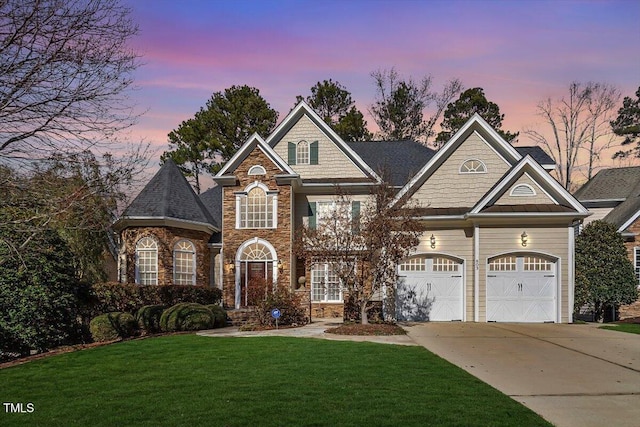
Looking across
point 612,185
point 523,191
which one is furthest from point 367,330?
point 612,185

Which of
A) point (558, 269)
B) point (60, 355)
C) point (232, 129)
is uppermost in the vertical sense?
point (232, 129)

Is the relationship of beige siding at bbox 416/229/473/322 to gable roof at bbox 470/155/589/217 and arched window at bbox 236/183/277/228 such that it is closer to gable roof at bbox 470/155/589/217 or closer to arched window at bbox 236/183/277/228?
gable roof at bbox 470/155/589/217

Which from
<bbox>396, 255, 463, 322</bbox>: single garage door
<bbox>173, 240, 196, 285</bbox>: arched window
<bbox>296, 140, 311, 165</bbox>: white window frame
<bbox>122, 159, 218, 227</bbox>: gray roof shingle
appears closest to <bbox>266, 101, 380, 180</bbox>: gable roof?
<bbox>296, 140, 311, 165</bbox>: white window frame

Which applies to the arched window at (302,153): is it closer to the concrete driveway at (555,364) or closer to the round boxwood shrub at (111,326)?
the concrete driveway at (555,364)

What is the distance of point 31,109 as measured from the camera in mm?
7816

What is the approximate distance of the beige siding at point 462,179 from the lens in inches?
847

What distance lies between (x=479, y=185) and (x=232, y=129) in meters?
24.1

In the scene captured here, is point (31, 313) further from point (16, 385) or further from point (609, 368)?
point (609, 368)

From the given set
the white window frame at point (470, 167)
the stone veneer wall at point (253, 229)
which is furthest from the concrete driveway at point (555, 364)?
the stone veneer wall at point (253, 229)

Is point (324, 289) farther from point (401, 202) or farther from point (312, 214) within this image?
point (401, 202)

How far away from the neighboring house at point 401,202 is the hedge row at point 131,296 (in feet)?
6.43

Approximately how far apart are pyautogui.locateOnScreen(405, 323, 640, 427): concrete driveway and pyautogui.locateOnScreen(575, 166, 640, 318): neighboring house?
707 centimetres

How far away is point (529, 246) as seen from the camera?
20203 millimetres

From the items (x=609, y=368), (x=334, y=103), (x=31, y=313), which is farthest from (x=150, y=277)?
(x=334, y=103)
